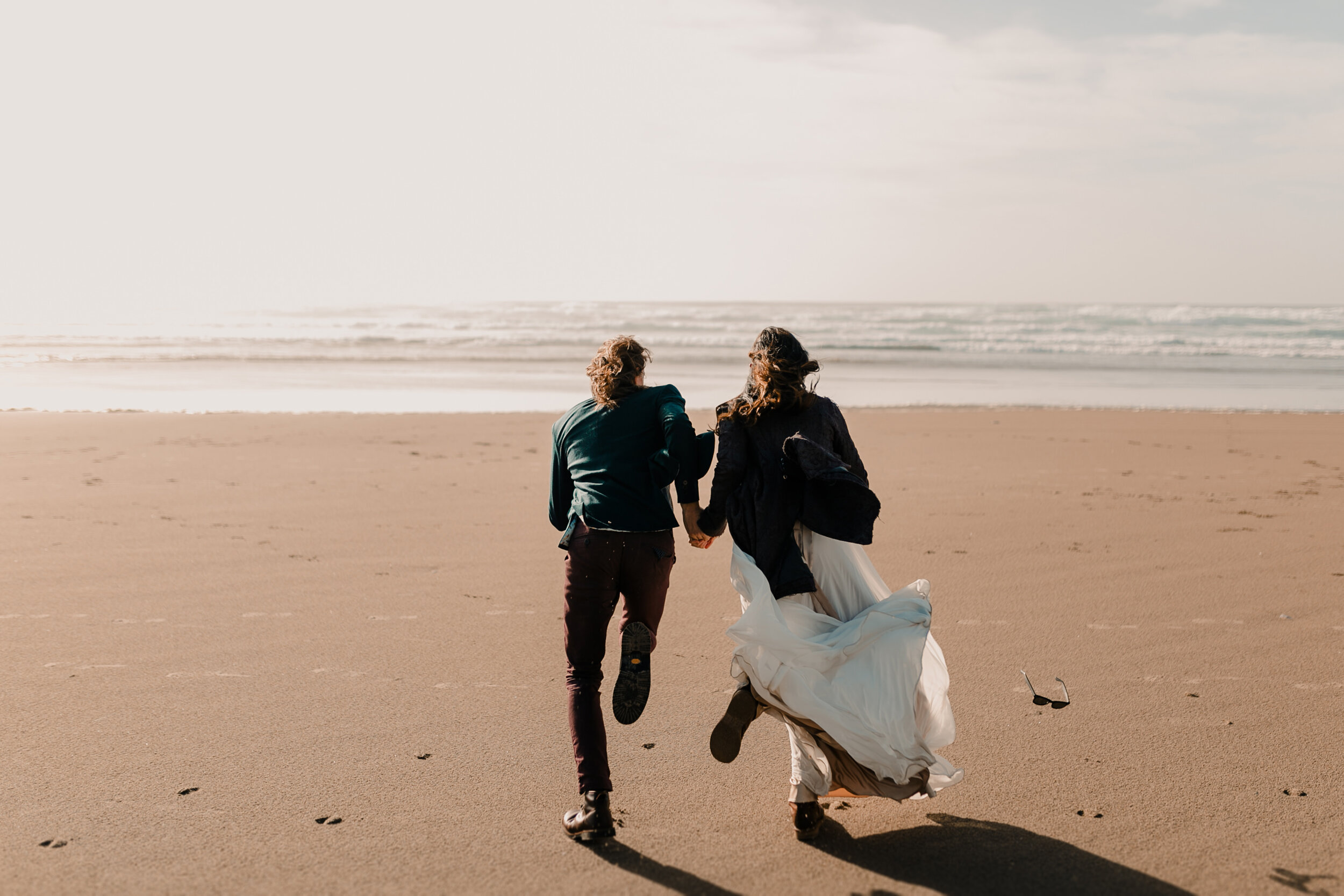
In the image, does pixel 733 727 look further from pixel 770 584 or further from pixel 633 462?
pixel 633 462

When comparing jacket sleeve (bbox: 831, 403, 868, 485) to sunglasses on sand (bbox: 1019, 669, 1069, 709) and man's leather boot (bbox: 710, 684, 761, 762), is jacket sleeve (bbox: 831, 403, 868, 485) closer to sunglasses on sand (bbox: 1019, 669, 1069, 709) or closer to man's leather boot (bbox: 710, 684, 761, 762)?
man's leather boot (bbox: 710, 684, 761, 762)

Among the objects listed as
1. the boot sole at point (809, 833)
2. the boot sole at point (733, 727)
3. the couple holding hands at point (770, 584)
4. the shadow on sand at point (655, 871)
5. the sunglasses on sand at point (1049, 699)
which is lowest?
the shadow on sand at point (655, 871)

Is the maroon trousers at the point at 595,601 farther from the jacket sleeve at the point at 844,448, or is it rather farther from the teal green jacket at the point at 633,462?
the jacket sleeve at the point at 844,448

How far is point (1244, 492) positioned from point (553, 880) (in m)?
8.50

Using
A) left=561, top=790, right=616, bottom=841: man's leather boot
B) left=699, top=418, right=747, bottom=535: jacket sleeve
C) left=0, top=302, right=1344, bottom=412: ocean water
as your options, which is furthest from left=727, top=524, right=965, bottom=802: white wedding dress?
left=0, top=302, right=1344, bottom=412: ocean water

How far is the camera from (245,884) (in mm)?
2969

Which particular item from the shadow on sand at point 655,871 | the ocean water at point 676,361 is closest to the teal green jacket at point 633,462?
the shadow on sand at point 655,871

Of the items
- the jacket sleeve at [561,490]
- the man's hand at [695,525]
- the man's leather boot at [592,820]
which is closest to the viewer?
the man's leather boot at [592,820]

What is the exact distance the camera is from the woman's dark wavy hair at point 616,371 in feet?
11.2

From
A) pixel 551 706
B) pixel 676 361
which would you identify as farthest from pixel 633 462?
pixel 676 361

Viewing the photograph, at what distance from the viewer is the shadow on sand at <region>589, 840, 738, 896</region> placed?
2.98 meters

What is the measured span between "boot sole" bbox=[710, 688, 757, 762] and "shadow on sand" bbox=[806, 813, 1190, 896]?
0.42 m

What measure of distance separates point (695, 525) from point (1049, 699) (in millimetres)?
2159

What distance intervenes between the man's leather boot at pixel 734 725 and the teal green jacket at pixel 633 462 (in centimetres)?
66
